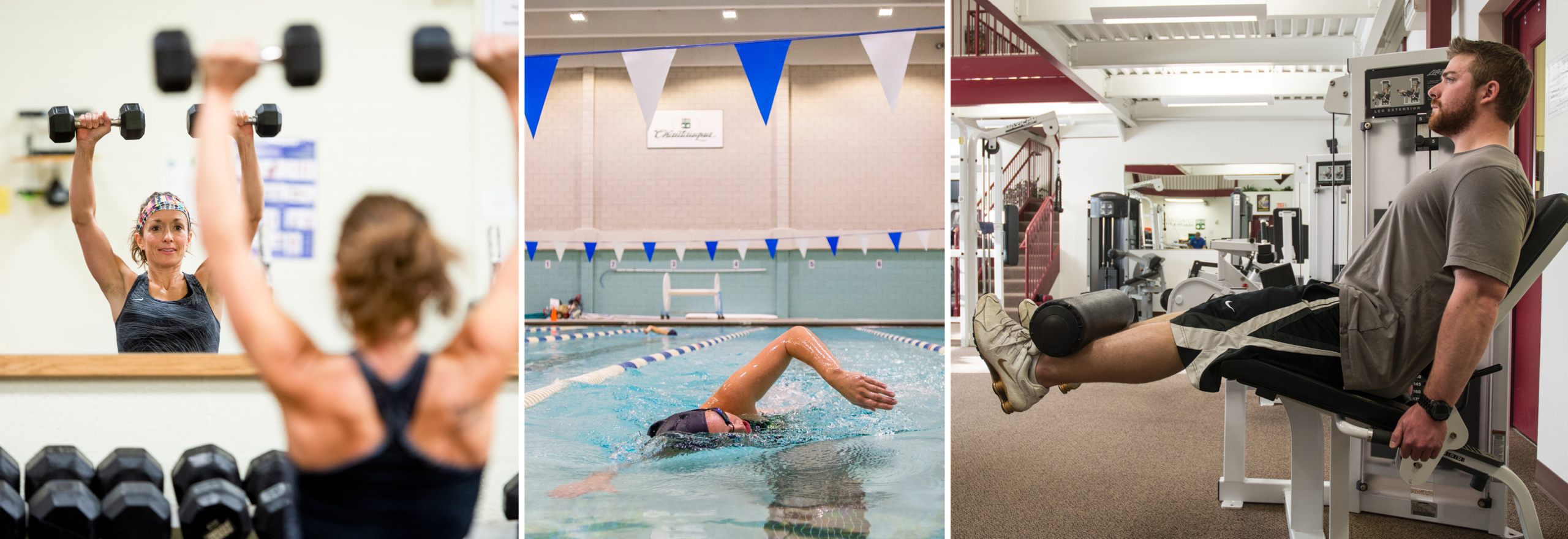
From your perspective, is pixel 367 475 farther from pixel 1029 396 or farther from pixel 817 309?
pixel 817 309

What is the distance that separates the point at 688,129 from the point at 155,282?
7.86 metres

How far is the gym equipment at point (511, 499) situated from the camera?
Answer: 1.54 meters

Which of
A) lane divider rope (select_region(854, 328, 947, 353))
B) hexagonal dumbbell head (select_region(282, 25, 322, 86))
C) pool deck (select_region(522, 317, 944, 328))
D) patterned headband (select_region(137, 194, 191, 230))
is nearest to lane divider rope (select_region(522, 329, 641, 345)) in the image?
pool deck (select_region(522, 317, 944, 328))

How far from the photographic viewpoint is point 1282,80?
799 cm

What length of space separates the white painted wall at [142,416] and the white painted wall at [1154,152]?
9724 mm

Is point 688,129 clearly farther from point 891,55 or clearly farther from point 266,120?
point 266,120

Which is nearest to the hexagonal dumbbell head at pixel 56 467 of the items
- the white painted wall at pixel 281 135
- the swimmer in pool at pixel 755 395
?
the white painted wall at pixel 281 135

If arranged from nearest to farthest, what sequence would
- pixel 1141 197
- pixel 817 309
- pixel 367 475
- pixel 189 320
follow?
pixel 367 475 → pixel 189 320 → pixel 817 309 → pixel 1141 197

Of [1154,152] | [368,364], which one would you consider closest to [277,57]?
[368,364]

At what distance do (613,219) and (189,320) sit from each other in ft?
25.3

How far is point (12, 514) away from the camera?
1677 millimetres

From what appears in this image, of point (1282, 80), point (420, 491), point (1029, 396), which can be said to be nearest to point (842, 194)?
point (1282, 80)

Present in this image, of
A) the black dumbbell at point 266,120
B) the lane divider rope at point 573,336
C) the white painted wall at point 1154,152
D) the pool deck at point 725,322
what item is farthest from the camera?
the white painted wall at point 1154,152

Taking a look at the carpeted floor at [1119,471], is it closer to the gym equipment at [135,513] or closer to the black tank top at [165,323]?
the gym equipment at [135,513]
